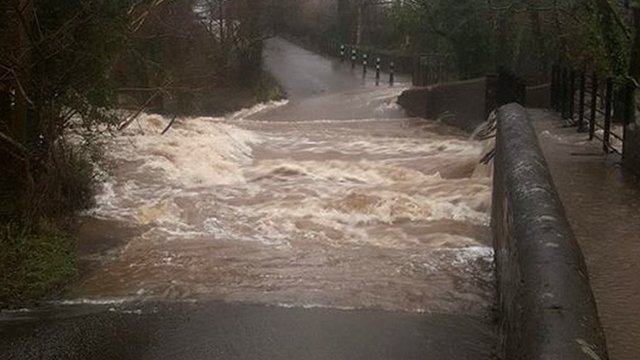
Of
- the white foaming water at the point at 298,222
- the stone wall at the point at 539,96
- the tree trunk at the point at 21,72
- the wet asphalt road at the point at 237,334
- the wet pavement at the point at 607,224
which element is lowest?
the wet asphalt road at the point at 237,334

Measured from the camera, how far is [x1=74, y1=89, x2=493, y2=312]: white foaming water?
25.1 ft

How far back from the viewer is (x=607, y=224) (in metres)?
7.29

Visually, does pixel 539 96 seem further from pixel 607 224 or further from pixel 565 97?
pixel 607 224

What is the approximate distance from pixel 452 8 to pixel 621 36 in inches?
403

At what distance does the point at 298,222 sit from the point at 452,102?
41.2ft

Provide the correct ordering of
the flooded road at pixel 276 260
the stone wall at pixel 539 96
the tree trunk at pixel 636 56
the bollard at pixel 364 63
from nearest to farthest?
1. the flooded road at pixel 276 260
2. the tree trunk at pixel 636 56
3. the stone wall at pixel 539 96
4. the bollard at pixel 364 63

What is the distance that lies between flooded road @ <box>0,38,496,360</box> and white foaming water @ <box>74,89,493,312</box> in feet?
0.09

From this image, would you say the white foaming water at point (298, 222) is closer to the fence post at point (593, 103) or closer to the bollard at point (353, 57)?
→ the fence post at point (593, 103)

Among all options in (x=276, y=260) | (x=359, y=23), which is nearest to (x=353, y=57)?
(x=359, y=23)

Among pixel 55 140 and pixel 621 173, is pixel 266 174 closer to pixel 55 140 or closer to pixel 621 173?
pixel 55 140

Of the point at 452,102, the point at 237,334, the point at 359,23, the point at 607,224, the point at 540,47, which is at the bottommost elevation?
the point at 237,334

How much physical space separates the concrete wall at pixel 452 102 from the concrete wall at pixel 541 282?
12989mm

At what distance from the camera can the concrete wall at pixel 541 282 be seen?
3.92 meters

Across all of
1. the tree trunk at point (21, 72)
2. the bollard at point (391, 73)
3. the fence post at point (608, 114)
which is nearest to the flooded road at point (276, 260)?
the tree trunk at point (21, 72)
